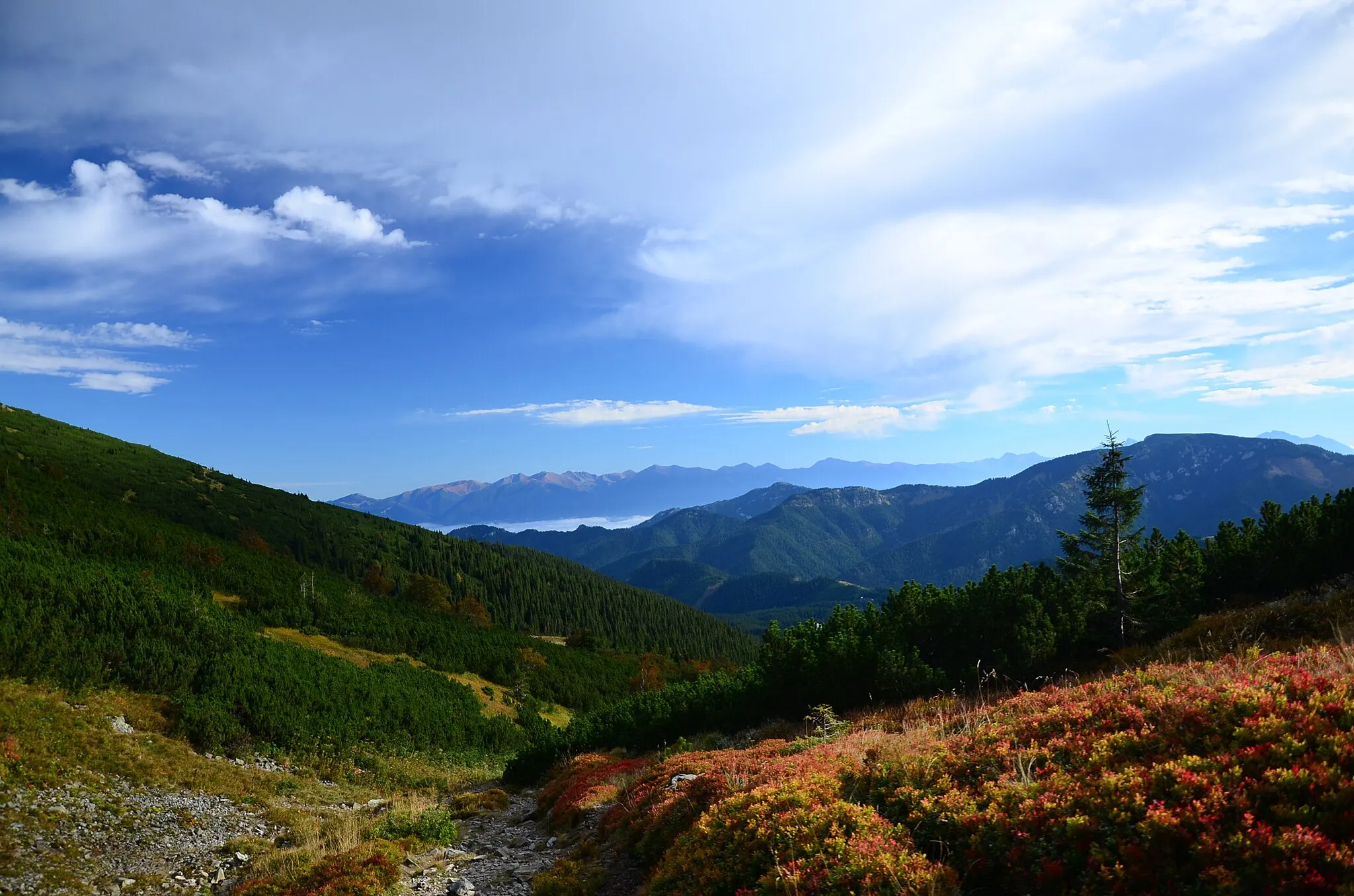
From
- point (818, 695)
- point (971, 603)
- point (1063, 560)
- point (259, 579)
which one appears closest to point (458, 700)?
point (259, 579)

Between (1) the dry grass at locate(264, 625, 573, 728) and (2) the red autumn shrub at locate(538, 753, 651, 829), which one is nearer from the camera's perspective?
(2) the red autumn shrub at locate(538, 753, 651, 829)

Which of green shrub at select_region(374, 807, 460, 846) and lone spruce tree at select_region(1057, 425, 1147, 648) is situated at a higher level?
lone spruce tree at select_region(1057, 425, 1147, 648)

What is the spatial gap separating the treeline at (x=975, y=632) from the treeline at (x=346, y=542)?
5954 centimetres

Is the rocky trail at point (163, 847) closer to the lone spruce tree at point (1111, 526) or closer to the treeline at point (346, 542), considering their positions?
the lone spruce tree at point (1111, 526)

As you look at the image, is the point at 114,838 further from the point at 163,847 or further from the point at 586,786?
the point at 586,786

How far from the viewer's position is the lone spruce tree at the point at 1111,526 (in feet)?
96.0

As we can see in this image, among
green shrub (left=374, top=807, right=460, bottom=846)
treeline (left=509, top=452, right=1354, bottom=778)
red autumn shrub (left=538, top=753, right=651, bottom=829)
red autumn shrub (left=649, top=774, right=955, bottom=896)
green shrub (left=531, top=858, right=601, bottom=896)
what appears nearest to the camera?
red autumn shrub (left=649, top=774, right=955, bottom=896)

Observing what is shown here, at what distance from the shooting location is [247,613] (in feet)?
172

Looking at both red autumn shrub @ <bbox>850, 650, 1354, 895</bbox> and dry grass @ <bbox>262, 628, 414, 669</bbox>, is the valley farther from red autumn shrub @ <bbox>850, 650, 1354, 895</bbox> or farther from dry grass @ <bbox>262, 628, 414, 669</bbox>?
dry grass @ <bbox>262, 628, 414, 669</bbox>

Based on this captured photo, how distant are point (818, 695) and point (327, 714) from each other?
29.9m

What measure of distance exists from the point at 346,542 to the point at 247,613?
85.9 metres

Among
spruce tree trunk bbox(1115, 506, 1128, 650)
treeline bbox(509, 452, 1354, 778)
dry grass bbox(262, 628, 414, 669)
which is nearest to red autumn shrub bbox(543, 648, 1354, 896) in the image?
treeline bbox(509, 452, 1354, 778)

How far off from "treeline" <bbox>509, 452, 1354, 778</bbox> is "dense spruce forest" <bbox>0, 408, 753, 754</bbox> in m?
17.1

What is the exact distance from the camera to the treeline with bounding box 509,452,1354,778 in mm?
24609
